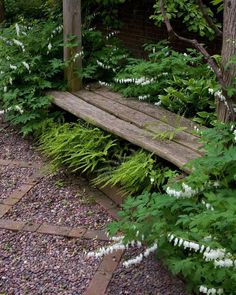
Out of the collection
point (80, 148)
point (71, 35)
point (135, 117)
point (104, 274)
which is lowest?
point (104, 274)

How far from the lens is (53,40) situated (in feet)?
18.4

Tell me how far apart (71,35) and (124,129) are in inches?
68.9

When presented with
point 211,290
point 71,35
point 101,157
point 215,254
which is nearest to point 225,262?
point 215,254

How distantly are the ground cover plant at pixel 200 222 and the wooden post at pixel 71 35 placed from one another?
2.56 m

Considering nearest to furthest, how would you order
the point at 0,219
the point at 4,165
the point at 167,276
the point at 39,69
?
the point at 167,276
the point at 0,219
the point at 4,165
the point at 39,69

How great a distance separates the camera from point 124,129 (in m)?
3.92

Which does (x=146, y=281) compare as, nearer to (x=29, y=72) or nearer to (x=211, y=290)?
(x=211, y=290)

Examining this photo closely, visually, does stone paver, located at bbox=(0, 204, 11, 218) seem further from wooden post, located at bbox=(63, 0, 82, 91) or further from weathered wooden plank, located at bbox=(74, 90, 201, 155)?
wooden post, located at bbox=(63, 0, 82, 91)

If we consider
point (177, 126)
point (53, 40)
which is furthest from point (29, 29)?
point (177, 126)

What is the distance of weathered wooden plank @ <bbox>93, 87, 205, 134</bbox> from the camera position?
400cm

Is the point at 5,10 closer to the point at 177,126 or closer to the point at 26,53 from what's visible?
the point at 26,53

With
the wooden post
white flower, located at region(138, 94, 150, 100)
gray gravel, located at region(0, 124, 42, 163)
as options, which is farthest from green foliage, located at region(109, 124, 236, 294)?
the wooden post

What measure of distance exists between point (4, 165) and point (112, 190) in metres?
1.32

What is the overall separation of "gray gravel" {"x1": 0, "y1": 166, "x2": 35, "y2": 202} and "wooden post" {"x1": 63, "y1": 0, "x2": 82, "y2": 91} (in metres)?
1.20
